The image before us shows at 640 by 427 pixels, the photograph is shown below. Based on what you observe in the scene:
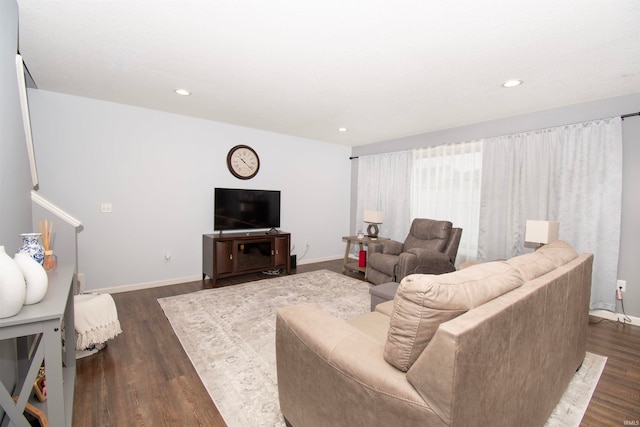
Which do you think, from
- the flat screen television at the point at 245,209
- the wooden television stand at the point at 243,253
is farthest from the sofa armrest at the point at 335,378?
the flat screen television at the point at 245,209

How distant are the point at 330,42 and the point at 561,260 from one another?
2.09 meters

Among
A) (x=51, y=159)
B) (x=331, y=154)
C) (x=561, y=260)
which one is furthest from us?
(x=331, y=154)

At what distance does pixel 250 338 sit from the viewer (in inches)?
98.3

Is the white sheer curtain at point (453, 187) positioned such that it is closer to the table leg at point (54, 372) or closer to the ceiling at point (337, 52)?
the ceiling at point (337, 52)

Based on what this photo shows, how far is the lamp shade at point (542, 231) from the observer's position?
2.95 meters

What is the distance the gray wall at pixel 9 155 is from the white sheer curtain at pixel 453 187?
4.57 meters

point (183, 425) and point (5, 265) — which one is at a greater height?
point (5, 265)

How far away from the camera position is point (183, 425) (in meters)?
1.57

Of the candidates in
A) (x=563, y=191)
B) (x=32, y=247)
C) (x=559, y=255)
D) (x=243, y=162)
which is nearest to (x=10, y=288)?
(x=32, y=247)

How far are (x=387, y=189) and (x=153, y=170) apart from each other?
3703mm

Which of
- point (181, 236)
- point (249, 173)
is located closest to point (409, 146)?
point (249, 173)

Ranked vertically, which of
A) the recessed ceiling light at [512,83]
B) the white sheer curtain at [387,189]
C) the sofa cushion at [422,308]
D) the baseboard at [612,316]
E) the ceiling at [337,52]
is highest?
the recessed ceiling light at [512,83]

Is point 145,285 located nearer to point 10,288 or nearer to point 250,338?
point 250,338

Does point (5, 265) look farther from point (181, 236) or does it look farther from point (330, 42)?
point (181, 236)
